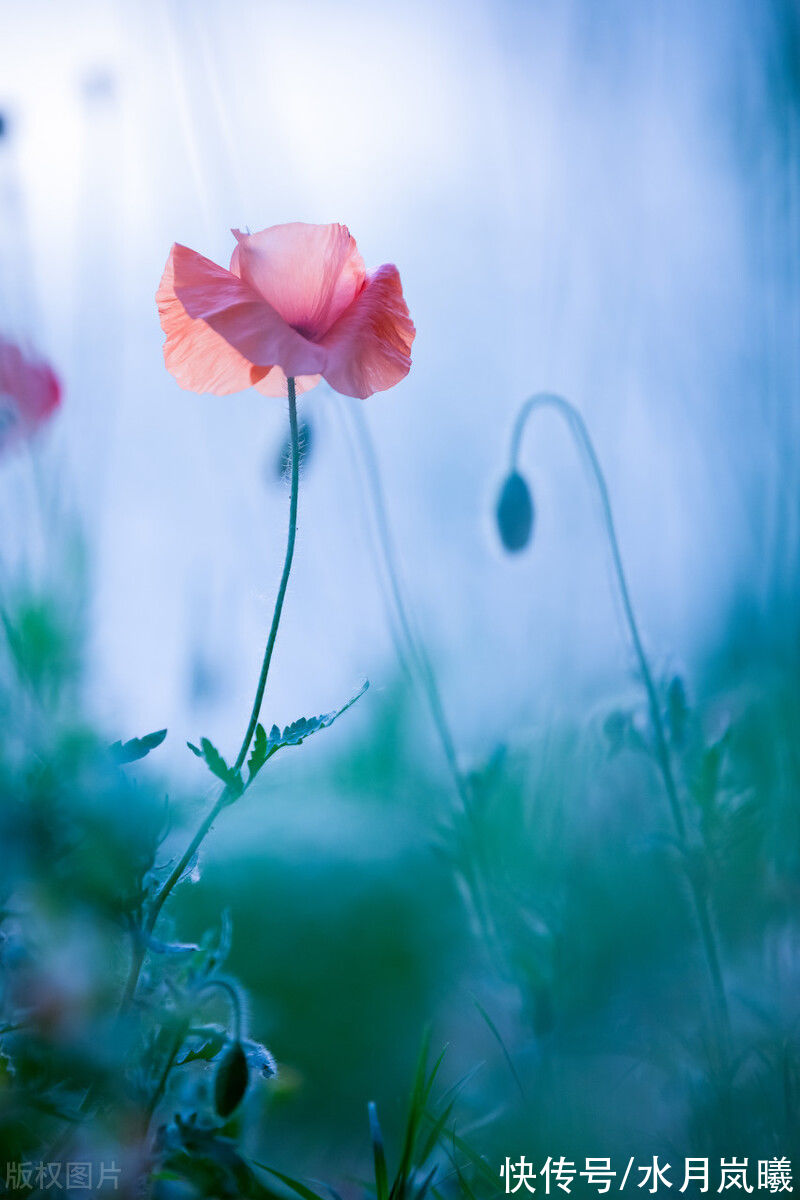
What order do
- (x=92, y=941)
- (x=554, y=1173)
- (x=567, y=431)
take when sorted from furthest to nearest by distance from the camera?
(x=567, y=431) < (x=554, y=1173) < (x=92, y=941)

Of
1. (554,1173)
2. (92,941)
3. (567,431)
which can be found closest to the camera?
(92,941)

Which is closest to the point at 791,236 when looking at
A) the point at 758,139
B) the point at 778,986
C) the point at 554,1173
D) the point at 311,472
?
the point at 758,139

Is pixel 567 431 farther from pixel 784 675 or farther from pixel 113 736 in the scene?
pixel 113 736

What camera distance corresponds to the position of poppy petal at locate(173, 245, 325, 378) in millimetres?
407

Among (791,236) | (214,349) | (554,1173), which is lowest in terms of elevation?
(554,1173)

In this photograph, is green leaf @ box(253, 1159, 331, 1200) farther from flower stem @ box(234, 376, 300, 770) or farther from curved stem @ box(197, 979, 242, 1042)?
flower stem @ box(234, 376, 300, 770)

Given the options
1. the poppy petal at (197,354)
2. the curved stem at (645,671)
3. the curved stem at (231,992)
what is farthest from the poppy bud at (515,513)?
the curved stem at (231,992)

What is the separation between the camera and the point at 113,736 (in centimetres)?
48

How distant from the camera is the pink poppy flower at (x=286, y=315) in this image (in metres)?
0.41

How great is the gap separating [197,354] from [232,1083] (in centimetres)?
34

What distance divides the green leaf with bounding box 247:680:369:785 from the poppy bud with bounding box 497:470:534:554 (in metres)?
0.25

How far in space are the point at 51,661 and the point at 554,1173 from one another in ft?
1.47

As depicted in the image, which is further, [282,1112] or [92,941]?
[282,1112]

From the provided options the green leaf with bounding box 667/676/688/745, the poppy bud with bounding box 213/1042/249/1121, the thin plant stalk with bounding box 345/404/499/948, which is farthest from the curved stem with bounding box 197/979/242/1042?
the green leaf with bounding box 667/676/688/745
